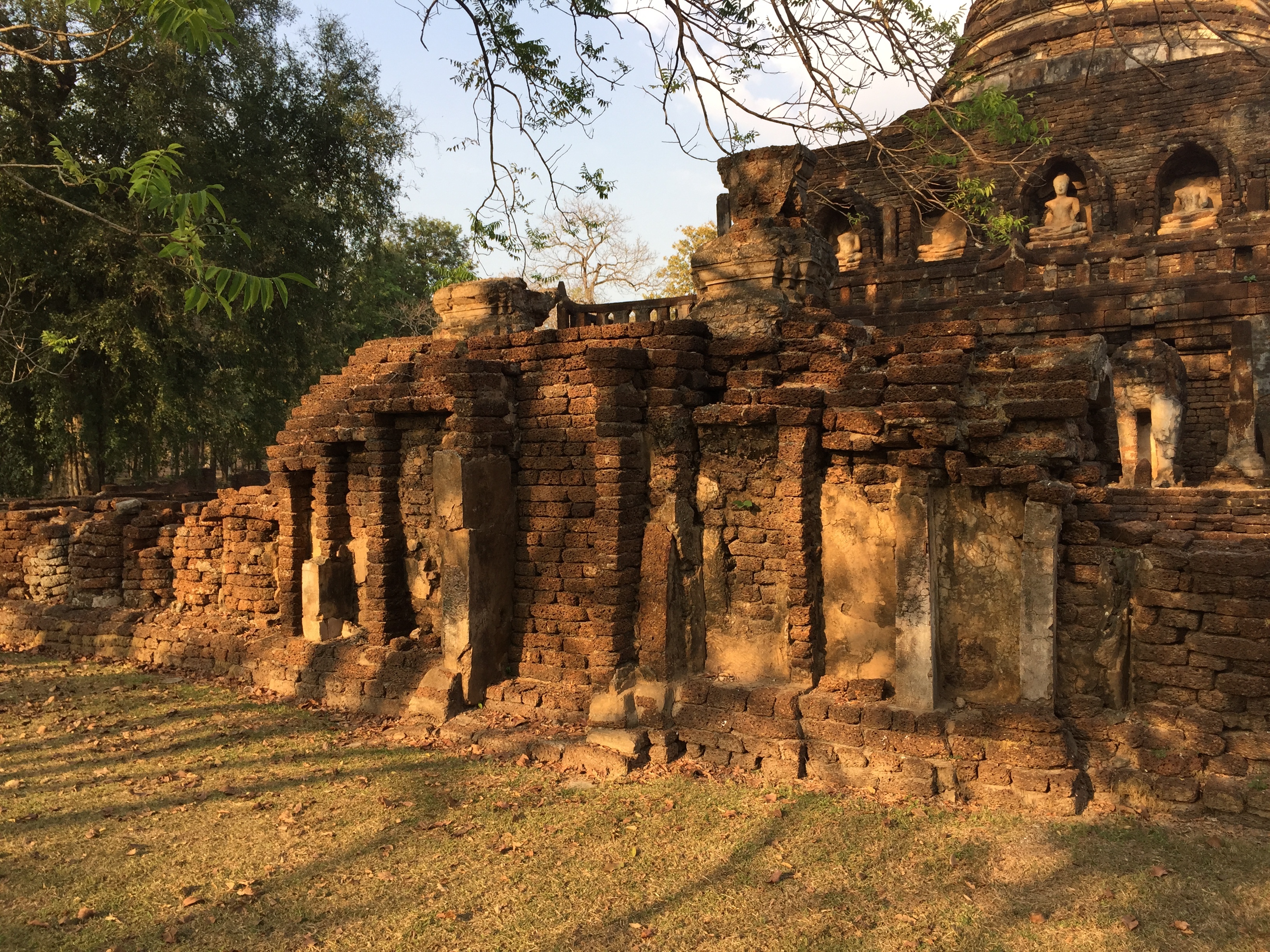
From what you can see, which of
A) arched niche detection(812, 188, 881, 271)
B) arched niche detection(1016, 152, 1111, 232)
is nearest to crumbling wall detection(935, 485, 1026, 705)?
arched niche detection(1016, 152, 1111, 232)

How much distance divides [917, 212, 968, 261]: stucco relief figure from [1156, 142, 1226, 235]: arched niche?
3.42 metres

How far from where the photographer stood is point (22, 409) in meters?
14.2

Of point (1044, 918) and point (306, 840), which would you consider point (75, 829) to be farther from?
point (1044, 918)

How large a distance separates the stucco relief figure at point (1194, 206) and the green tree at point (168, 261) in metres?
13.8

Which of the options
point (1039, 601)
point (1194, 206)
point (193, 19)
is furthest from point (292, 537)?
point (1194, 206)

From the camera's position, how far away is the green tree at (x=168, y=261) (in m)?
13.3

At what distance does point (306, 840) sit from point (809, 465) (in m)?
3.78

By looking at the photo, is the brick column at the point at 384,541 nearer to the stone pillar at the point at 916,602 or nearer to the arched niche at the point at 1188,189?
the stone pillar at the point at 916,602

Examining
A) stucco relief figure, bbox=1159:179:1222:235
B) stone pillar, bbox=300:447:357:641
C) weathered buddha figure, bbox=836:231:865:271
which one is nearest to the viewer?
stone pillar, bbox=300:447:357:641

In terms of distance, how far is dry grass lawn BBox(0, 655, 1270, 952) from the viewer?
13.2 ft

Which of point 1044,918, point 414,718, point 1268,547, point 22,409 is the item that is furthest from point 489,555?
point 22,409

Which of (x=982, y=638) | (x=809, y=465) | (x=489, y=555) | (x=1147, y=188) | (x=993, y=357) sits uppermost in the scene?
(x=1147, y=188)

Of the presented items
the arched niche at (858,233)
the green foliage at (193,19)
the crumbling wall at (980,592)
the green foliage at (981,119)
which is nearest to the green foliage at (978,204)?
the green foliage at (981,119)

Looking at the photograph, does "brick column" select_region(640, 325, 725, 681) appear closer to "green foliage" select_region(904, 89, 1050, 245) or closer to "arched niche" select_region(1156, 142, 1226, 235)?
"green foliage" select_region(904, 89, 1050, 245)
